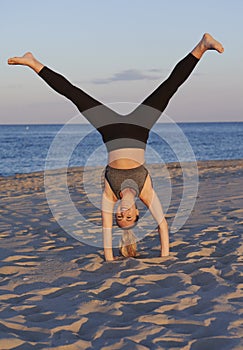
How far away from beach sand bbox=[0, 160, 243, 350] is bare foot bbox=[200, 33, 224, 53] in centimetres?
227

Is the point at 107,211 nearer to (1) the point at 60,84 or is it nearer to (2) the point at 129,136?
(2) the point at 129,136

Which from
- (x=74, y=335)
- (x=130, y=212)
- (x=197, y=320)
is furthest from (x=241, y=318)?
(x=130, y=212)

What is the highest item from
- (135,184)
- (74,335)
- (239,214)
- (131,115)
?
(131,115)

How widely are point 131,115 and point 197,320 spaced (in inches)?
99.0

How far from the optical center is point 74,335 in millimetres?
3799

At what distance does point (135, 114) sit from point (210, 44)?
42.9 inches

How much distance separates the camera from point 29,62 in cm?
578

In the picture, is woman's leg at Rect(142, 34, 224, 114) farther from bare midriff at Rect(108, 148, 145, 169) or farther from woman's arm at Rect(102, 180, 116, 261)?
woman's arm at Rect(102, 180, 116, 261)

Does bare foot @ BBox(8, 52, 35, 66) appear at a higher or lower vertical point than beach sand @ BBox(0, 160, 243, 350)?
higher

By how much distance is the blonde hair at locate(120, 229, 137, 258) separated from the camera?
19.3ft

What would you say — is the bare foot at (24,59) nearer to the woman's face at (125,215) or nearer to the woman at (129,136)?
the woman at (129,136)

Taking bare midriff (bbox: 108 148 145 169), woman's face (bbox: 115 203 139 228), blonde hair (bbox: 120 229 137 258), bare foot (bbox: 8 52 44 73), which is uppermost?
bare foot (bbox: 8 52 44 73)

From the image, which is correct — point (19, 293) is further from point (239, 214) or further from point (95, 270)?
point (239, 214)

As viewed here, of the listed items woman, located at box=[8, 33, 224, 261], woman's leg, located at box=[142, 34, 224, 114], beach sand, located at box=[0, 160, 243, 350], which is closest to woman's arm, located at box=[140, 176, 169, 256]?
woman, located at box=[8, 33, 224, 261]
